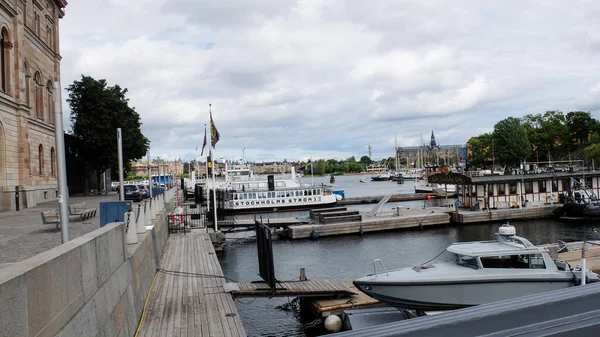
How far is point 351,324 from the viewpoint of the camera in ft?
48.4

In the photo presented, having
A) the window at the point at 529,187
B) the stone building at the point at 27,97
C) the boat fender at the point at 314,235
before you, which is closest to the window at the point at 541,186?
the window at the point at 529,187

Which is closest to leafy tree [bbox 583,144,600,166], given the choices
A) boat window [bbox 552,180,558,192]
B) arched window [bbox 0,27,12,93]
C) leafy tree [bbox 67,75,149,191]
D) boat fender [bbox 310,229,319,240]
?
boat window [bbox 552,180,558,192]

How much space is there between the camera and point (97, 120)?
173 ft

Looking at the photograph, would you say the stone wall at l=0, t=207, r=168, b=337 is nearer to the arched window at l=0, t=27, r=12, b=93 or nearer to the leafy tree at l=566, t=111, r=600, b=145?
the arched window at l=0, t=27, r=12, b=93

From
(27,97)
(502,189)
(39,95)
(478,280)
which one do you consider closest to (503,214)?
(502,189)

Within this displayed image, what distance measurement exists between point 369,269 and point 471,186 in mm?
25386

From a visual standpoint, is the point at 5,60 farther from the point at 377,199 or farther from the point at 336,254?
the point at 377,199

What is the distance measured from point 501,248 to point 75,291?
14146 millimetres

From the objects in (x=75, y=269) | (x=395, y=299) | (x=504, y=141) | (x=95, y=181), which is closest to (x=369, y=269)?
(x=395, y=299)

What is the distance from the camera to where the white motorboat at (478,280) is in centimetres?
1544

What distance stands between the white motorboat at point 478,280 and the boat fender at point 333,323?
175 cm

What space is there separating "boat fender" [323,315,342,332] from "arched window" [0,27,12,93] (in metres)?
26.3

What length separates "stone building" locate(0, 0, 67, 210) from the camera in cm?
2953

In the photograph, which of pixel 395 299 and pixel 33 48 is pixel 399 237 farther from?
pixel 33 48
